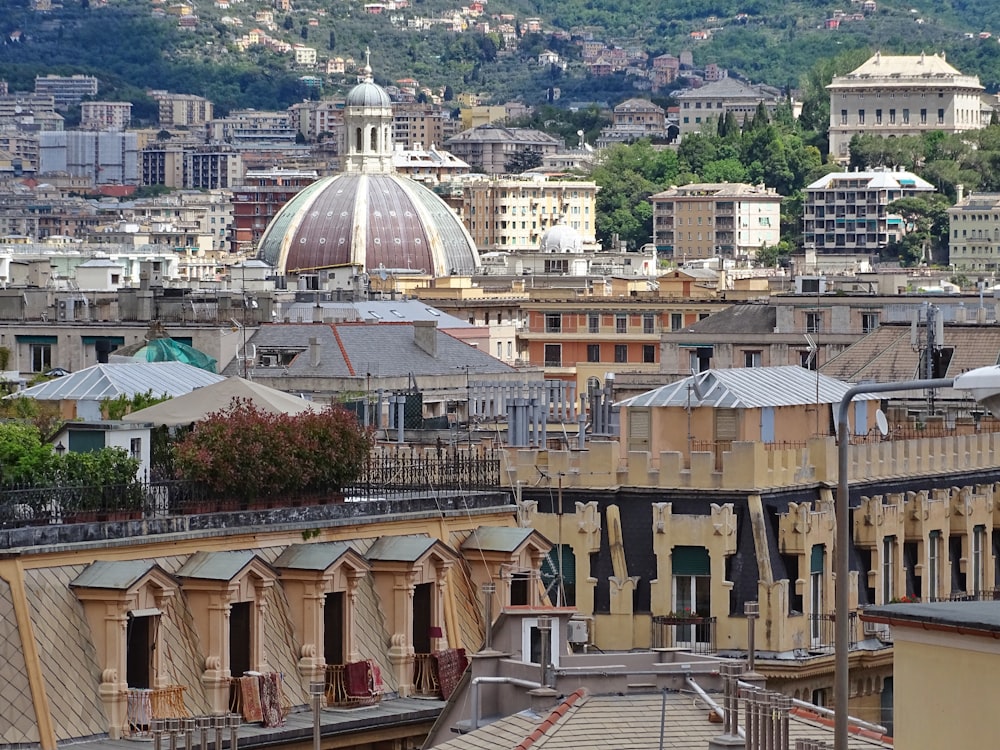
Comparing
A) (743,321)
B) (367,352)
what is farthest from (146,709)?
(743,321)

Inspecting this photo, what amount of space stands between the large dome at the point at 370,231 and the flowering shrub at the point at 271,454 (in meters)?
118

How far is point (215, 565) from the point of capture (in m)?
23.9

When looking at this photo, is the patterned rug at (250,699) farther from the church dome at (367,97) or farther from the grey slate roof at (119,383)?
the church dome at (367,97)

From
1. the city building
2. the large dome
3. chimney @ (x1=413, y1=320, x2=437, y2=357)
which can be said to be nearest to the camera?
chimney @ (x1=413, y1=320, x2=437, y2=357)

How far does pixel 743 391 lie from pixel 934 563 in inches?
89.1

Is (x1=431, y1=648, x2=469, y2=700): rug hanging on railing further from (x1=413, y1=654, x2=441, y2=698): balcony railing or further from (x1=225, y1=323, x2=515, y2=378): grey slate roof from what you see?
(x1=225, y1=323, x2=515, y2=378): grey slate roof

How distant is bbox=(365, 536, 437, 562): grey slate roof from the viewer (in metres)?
25.5

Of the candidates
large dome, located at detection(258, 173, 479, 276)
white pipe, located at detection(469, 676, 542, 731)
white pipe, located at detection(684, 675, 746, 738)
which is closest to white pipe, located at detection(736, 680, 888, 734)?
white pipe, located at detection(684, 675, 746, 738)

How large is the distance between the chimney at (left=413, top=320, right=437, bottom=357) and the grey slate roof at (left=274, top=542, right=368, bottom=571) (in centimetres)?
3132

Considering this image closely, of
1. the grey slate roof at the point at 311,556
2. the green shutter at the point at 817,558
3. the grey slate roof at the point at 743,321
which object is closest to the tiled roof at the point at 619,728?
the grey slate roof at the point at 311,556

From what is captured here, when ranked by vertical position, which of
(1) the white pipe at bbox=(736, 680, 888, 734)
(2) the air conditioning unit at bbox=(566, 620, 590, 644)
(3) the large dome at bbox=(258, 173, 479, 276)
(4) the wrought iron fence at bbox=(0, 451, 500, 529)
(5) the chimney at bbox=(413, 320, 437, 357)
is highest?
(3) the large dome at bbox=(258, 173, 479, 276)

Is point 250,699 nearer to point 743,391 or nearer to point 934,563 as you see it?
point 743,391

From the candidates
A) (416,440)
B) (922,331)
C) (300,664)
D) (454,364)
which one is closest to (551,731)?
(300,664)

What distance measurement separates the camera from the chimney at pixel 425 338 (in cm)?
5681
